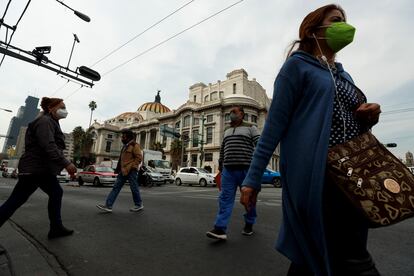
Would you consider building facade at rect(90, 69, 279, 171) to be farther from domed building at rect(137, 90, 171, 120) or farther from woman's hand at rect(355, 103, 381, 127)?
woman's hand at rect(355, 103, 381, 127)

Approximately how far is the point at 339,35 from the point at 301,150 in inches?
27.6

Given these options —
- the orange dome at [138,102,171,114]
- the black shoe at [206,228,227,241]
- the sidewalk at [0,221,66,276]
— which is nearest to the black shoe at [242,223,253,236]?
the black shoe at [206,228,227,241]

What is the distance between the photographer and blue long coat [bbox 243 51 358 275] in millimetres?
1045

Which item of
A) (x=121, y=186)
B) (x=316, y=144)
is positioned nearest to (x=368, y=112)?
(x=316, y=144)

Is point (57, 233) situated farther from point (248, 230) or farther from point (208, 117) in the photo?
point (208, 117)

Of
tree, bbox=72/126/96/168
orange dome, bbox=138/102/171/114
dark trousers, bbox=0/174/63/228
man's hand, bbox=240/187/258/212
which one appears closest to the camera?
man's hand, bbox=240/187/258/212

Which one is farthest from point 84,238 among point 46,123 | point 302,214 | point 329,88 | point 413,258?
point 413,258

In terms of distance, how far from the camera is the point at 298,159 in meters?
1.13

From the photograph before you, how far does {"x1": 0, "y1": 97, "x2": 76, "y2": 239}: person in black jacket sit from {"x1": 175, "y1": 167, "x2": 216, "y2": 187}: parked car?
53.9 feet

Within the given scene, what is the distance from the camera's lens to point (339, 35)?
1341 millimetres

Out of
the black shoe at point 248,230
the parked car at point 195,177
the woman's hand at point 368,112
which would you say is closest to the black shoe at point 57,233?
the black shoe at point 248,230

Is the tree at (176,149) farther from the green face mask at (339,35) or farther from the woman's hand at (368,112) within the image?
the woman's hand at (368,112)

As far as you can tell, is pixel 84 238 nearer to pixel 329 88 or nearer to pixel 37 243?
pixel 37 243

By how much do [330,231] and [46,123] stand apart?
3376mm
